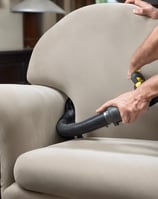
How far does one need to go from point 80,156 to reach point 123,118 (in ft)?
0.74

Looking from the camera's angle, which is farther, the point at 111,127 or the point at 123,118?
the point at 111,127

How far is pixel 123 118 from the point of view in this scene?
4.57ft

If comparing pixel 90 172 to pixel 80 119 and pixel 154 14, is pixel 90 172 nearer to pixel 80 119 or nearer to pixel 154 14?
pixel 80 119

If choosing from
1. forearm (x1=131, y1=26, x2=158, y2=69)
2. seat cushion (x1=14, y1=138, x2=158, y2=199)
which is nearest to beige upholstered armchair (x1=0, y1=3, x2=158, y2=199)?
seat cushion (x1=14, y1=138, x2=158, y2=199)

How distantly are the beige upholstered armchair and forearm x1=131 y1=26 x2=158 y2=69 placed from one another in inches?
4.1

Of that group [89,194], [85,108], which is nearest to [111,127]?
[85,108]

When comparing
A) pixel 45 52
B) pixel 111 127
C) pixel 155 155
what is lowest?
pixel 111 127

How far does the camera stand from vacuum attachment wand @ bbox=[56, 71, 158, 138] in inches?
56.3

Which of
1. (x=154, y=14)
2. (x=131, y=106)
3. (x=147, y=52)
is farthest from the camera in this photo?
(x=154, y=14)

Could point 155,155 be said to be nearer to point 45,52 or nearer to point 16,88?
point 16,88

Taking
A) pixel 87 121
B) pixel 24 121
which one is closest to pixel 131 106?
pixel 87 121

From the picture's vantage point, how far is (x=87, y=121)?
156cm

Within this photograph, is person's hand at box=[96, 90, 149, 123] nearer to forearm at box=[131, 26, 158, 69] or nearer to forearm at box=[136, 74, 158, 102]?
forearm at box=[136, 74, 158, 102]

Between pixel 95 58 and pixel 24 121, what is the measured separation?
485 millimetres
